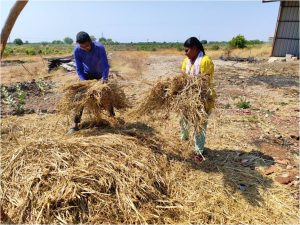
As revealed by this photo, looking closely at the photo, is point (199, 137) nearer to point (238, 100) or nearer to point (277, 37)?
point (238, 100)

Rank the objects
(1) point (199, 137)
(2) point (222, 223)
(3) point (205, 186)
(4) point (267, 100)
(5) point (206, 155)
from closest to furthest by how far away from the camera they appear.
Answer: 1. (2) point (222, 223)
2. (3) point (205, 186)
3. (1) point (199, 137)
4. (5) point (206, 155)
5. (4) point (267, 100)

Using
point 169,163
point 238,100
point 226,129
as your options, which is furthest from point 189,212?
point 238,100

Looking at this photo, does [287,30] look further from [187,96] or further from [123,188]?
[123,188]

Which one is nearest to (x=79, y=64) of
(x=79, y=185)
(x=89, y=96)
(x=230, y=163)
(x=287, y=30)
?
(x=89, y=96)

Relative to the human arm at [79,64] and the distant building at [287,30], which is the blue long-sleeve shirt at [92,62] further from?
the distant building at [287,30]

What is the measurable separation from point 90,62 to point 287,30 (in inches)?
517

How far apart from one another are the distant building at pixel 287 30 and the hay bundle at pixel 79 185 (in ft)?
45.8

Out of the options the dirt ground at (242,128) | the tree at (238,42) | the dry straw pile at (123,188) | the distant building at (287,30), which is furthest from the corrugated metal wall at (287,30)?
the dry straw pile at (123,188)

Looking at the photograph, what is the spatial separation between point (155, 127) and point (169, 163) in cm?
128

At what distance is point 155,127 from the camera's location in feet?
16.0

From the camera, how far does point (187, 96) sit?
3.29 m

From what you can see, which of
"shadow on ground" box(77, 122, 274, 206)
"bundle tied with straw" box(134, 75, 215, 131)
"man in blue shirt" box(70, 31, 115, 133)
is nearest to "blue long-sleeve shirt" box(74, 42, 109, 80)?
"man in blue shirt" box(70, 31, 115, 133)

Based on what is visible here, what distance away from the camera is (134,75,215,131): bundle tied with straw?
3195 mm

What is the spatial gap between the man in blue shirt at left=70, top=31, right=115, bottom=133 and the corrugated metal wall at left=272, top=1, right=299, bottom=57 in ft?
42.3
